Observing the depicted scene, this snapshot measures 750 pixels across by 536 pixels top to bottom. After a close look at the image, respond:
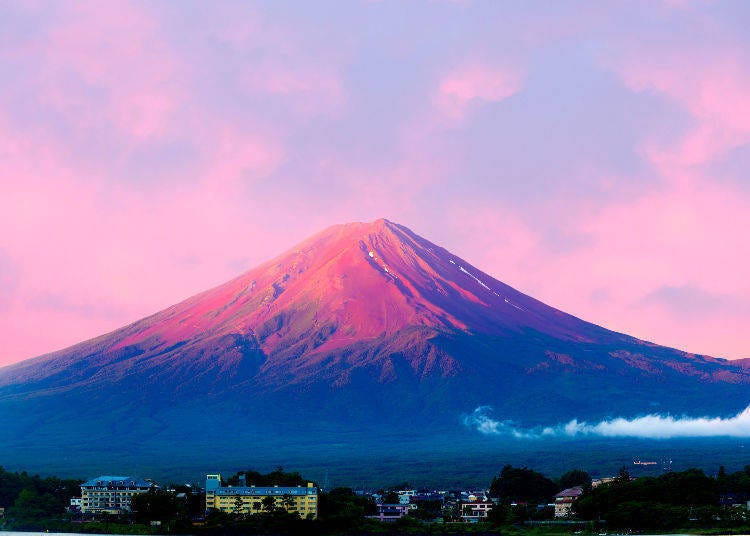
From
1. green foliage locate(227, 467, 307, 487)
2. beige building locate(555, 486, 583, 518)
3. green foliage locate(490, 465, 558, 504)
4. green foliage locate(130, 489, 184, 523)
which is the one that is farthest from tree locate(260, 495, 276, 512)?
green foliage locate(490, 465, 558, 504)

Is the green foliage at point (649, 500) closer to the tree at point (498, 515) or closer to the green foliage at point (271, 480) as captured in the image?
the tree at point (498, 515)

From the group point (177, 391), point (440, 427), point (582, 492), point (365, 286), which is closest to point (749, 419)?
point (440, 427)

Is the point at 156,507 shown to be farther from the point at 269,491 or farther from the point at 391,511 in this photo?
the point at 391,511

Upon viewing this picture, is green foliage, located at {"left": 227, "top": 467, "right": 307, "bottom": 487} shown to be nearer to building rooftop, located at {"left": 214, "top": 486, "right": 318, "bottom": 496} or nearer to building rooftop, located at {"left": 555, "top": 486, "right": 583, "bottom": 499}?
building rooftop, located at {"left": 214, "top": 486, "right": 318, "bottom": 496}

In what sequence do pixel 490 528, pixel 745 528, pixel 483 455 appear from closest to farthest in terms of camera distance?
pixel 745 528 → pixel 490 528 → pixel 483 455

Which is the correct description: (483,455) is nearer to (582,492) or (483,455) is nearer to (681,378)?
(582,492)
